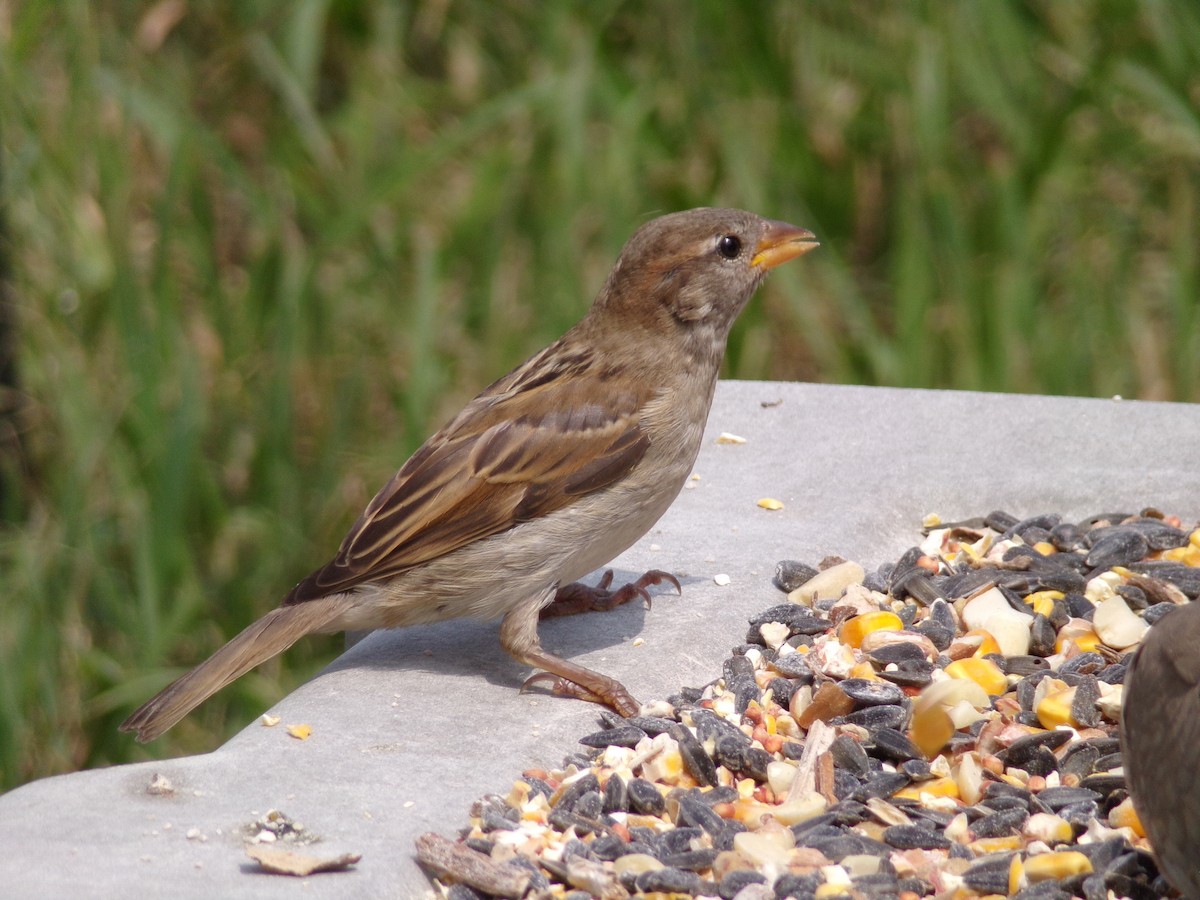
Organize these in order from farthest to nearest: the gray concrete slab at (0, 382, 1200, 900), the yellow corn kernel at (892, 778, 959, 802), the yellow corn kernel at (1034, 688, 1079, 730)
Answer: the yellow corn kernel at (1034, 688, 1079, 730) < the yellow corn kernel at (892, 778, 959, 802) < the gray concrete slab at (0, 382, 1200, 900)

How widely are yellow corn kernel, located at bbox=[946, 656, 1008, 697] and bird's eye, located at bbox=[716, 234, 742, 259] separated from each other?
993mm

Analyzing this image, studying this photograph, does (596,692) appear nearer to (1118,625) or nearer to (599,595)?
(599,595)

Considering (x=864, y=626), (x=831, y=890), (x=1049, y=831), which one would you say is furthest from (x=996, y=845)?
(x=864, y=626)

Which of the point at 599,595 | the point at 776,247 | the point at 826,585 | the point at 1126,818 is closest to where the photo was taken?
the point at 1126,818

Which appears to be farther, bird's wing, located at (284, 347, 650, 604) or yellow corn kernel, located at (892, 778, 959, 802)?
bird's wing, located at (284, 347, 650, 604)

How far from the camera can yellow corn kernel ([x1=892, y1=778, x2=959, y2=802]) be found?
247cm

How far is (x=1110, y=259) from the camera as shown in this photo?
17.7 feet

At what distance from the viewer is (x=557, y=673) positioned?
2814 millimetres

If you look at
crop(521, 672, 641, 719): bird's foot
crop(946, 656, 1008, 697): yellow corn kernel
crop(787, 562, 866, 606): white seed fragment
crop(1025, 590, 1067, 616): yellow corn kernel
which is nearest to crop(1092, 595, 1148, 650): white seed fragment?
crop(1025, 590, 1067, 616): yellow corn kernel

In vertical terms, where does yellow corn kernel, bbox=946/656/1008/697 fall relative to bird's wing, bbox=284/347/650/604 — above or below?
A: below

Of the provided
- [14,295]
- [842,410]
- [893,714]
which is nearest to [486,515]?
[893,714]

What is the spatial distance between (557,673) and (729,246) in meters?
1.00

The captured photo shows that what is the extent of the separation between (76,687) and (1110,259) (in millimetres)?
3511

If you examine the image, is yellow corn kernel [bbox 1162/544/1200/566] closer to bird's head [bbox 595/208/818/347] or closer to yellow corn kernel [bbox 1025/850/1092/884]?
bird's head [bbox 595/208/818/347]
